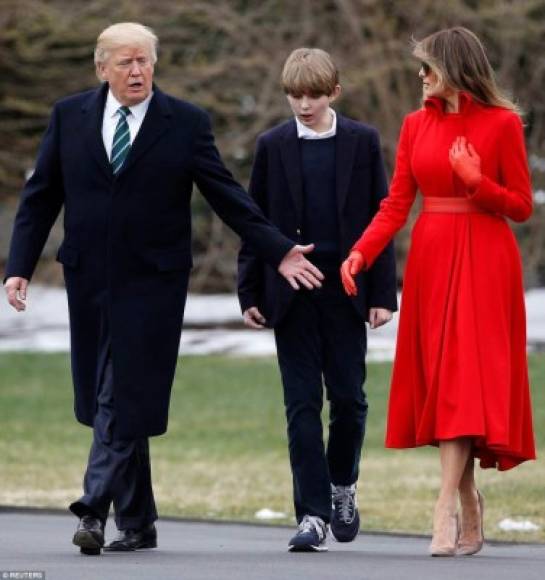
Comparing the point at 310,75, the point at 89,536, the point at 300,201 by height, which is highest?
the point at 310,75

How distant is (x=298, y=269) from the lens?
7.71 m

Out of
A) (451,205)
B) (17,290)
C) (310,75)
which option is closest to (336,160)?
(310,75)

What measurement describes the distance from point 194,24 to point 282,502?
16168mm

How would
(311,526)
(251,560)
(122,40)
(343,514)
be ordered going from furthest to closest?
(343,514), (311,526), (122,40), (251,560)

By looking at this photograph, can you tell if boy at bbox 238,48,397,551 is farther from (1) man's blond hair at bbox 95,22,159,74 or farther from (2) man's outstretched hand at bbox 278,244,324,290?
(1) man's blond hair at bbox 95,22,159,74

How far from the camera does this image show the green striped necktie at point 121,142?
7.72 meters

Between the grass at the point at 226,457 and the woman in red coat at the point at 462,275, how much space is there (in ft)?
7.11

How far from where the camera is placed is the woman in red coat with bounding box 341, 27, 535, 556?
290 inches

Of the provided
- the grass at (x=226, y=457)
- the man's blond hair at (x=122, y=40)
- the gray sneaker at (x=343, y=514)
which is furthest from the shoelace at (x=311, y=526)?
the grass at (x=226, y=457)

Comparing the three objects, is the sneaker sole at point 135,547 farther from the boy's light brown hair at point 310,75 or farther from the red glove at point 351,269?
the boy's light brown hair at point 310,75

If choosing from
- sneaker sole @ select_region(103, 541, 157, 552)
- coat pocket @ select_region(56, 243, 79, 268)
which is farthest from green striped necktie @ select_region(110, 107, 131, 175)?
sneaker sole @ select_region(103, 541, 157, 552)

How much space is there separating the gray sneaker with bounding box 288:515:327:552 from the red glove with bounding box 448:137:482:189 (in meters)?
1.38

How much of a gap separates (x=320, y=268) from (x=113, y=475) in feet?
3.57

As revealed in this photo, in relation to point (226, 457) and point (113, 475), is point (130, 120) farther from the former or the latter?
point (226, 457)
